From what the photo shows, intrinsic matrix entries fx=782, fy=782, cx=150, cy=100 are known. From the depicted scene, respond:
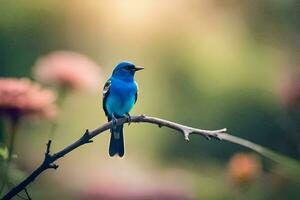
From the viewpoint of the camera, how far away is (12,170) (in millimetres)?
963

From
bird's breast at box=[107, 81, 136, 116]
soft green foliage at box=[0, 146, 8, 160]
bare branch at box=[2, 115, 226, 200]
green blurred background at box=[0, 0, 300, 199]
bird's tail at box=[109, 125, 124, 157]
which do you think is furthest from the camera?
green blurred background at box=[0, 0, 300, 199]

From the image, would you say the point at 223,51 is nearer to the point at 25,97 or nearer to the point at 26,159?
the point at 26,159

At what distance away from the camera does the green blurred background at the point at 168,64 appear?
2.65m

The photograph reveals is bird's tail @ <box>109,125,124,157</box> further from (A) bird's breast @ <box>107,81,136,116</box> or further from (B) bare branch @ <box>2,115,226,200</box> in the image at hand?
(B) bare branch @ <box>2,115,226,200</box>

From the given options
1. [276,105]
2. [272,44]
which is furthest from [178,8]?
[276,105]

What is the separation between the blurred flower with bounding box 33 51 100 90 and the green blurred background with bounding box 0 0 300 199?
92cm

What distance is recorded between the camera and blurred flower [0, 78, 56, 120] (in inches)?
40.3

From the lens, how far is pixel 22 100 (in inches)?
41.9

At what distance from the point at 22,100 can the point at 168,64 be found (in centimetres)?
196

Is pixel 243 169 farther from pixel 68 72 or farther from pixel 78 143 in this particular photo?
pixel 78 143

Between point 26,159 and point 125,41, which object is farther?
point 125,41

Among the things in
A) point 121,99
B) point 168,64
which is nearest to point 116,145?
point 121,99

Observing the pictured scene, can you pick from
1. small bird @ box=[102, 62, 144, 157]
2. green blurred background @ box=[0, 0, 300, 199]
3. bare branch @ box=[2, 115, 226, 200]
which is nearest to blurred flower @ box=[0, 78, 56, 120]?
small bird @ box=[102, 62, 144, 157]

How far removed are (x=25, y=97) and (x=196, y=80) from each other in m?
1.90
